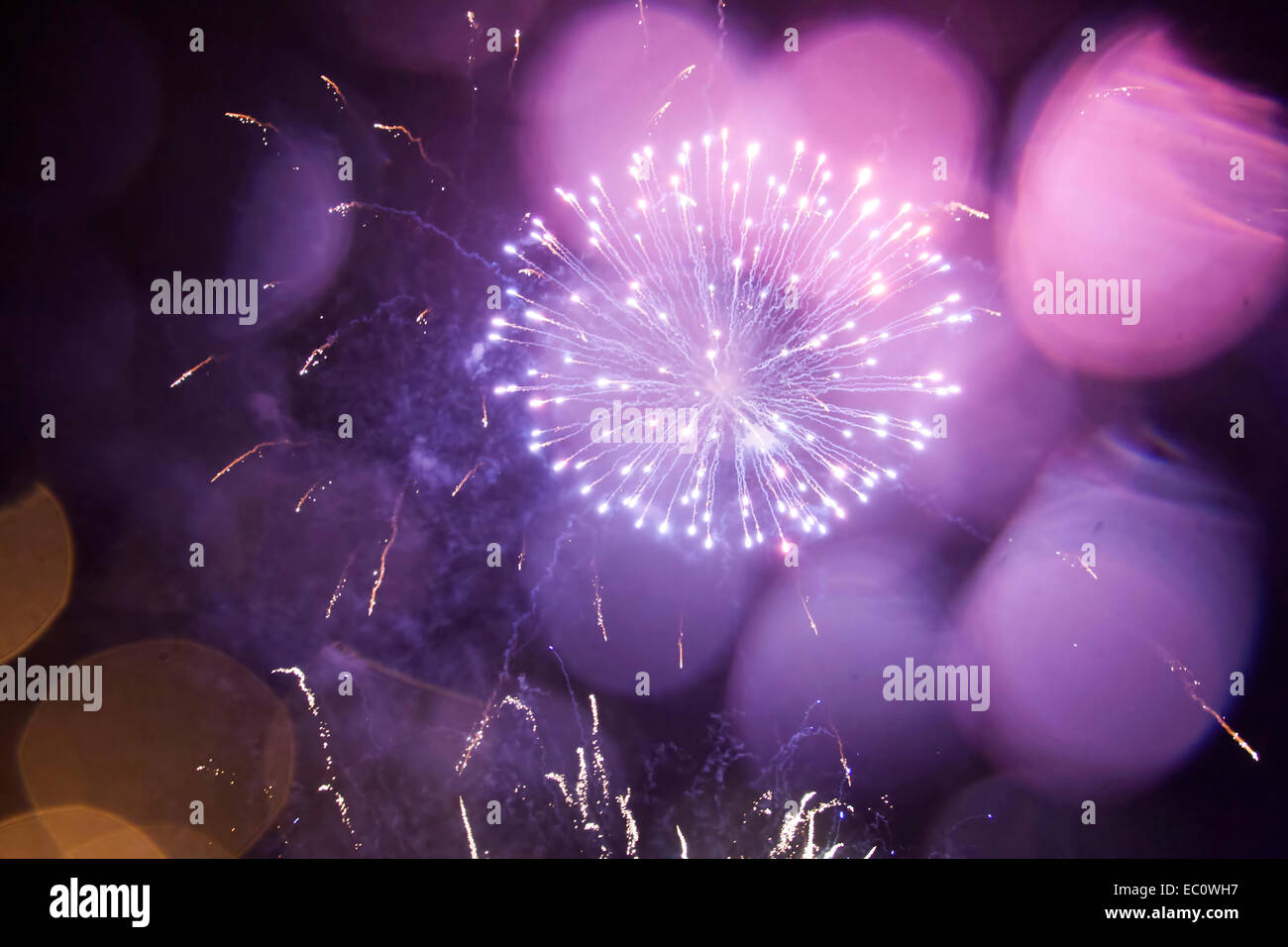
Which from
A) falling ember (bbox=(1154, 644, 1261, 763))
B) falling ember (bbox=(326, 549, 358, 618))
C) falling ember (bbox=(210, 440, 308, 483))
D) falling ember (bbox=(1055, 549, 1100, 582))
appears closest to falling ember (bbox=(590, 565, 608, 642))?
falling ember (bbox=(326, 549, 358, 618))

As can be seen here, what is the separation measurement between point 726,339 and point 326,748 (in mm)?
3260

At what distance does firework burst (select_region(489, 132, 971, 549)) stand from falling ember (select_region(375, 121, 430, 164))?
30.4 inches

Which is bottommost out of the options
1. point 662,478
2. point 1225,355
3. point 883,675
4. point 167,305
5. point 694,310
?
point 883,675

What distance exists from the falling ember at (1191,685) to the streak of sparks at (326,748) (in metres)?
4.74

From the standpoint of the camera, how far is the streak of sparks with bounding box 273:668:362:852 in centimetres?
302

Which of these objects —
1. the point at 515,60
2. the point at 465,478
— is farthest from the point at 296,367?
the point at 515,60

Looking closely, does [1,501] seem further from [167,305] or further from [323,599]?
[323,599]

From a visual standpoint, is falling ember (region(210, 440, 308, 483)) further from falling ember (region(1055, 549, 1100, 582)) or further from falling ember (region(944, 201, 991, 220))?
falling ember (region(1055, 549, 1100, 582))

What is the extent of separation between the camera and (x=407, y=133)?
3.07m

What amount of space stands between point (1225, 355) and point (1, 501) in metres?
7.13

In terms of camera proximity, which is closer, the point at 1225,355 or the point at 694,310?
the point at 694,310

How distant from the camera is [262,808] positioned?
3008 millimetres

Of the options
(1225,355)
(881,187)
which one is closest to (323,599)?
(881,187)

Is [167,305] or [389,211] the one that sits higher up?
[389,211]
